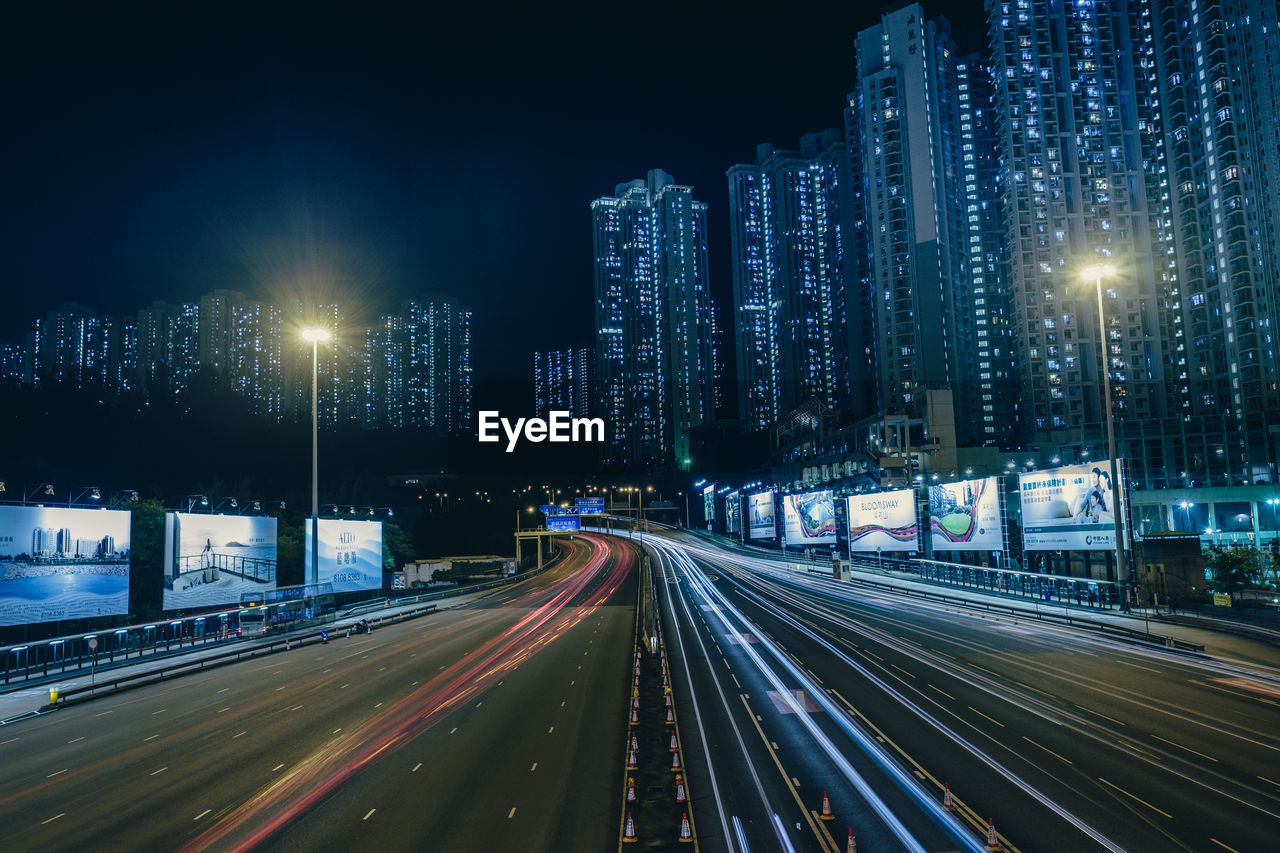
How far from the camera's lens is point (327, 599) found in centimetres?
6178

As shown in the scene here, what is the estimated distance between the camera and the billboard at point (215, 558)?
45.8 meters

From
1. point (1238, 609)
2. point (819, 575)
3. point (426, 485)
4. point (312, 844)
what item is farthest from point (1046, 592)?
point (426, 485)

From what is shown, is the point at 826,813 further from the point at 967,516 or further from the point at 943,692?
the point at 967,516

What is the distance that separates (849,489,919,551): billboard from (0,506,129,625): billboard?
188 ft

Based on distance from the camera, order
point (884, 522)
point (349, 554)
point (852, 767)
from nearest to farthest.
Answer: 1. point (852, 767)
2. point (349, 554)
3. point (884, 522)

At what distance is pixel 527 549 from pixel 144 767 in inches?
4558

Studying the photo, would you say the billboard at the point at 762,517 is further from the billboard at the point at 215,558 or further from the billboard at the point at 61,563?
the billboard at the point at 61,563

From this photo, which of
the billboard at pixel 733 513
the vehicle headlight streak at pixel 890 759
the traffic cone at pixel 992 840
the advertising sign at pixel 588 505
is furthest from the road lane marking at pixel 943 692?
the billboard at pixel 733 513

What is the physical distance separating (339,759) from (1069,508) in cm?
4514

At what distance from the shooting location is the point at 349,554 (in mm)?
61188

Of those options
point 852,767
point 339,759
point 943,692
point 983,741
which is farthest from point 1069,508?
point 339,759

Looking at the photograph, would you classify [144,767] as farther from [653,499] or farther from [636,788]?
[653,499]

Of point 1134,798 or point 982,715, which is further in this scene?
point 982,715

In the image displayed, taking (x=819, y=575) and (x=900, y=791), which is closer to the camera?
→ (x=900, y=791)
